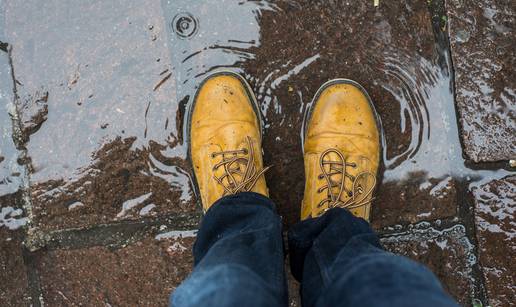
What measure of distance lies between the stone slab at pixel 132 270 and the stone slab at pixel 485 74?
3.24 feet

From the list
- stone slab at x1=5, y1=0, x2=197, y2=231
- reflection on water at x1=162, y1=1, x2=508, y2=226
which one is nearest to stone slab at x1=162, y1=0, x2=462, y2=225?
reflection on water at x1=162, y1=1, x2=508, y2=226

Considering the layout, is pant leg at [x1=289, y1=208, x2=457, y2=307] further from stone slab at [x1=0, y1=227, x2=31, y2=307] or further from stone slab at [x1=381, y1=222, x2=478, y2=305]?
stone slab at [x1=0, y1=227, x2=31, y2=307]

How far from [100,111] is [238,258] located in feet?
2.41

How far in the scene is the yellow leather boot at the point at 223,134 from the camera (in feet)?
4.94

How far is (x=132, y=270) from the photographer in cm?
157

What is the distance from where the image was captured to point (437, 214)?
1.58 meters

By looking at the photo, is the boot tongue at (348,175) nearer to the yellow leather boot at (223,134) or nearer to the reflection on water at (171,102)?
the reflection on water at (171,102)

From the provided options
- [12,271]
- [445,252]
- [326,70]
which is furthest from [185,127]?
[445,252]

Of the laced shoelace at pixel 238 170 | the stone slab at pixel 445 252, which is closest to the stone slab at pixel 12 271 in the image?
the laced shoelace at pixel 238 170

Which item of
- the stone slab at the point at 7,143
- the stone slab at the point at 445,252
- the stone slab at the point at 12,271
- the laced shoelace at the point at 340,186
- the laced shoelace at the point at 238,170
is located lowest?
the stone slab at the point at 445,252

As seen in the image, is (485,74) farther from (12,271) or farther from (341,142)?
(12,271)

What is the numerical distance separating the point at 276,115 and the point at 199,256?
0.52 meters

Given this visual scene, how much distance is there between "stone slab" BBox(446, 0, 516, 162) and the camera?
154 cm

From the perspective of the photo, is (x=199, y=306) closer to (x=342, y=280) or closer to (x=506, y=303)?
(x=342, y=280)
